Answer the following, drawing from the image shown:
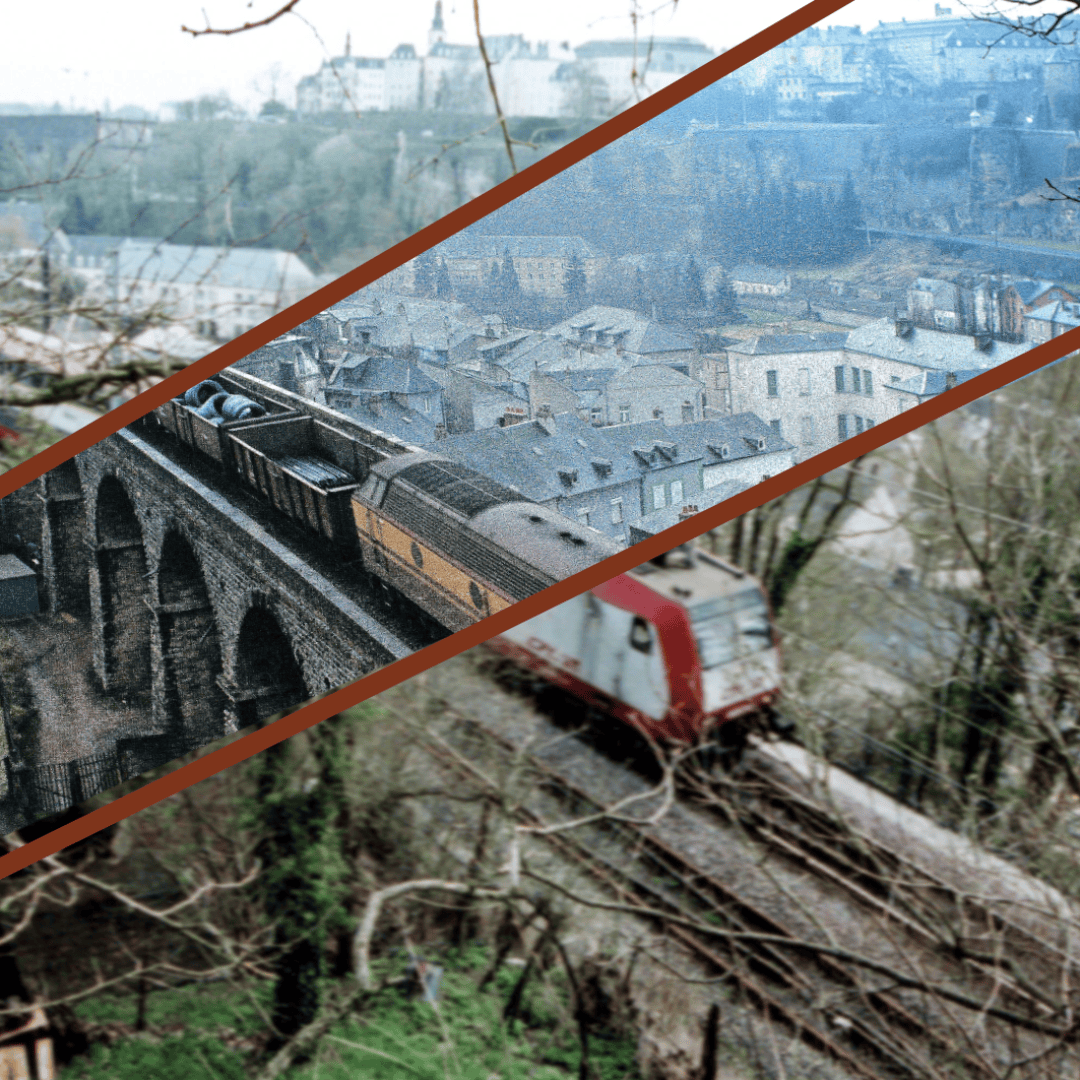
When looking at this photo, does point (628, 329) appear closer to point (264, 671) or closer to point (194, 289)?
point (264, 671)

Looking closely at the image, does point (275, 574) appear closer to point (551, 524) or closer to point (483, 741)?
point (551, 524)

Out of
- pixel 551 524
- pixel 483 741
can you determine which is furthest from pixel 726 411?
pixel 483 741

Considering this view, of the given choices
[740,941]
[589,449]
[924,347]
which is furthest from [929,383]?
[740,941]

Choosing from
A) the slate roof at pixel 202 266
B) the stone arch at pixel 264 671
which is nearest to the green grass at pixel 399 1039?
the stone arch at pixel 264 671

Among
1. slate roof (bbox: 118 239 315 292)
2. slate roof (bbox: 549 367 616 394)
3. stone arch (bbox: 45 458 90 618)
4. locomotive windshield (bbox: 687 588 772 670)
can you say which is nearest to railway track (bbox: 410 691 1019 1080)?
locomotive windshield (bbox: 687 588 772 670)

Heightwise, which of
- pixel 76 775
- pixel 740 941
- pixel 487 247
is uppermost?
pixel 487 247

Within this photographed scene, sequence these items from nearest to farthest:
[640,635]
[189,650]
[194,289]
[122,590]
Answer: [189,650], [122,590], [640,635], [194,289]

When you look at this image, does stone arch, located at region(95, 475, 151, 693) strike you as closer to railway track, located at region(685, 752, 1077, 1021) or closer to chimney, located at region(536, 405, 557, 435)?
chimney, located at region(536, 405, 557, 435)
